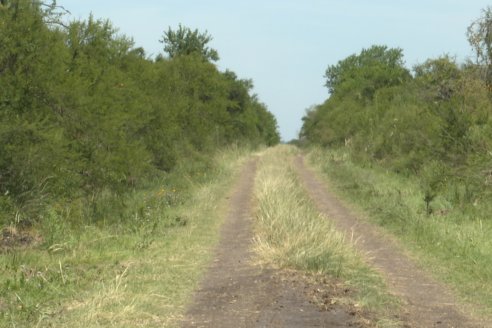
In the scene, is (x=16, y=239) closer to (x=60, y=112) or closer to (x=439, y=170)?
(x=60, y=112)

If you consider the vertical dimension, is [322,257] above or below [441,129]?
below

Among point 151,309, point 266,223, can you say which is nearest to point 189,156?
point 266,223

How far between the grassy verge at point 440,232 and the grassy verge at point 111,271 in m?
3.55

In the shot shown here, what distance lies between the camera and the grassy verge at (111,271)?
702 cm

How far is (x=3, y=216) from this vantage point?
37.3 ft

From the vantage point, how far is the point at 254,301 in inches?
302

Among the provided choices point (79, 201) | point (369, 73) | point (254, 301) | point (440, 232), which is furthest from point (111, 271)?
point (369, 73)

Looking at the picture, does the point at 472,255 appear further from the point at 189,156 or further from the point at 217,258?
the point at 189,156

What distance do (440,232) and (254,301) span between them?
20.5ft

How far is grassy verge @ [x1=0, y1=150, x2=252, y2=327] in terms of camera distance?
702 centimetres

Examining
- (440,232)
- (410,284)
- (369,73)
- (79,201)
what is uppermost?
(369,73)

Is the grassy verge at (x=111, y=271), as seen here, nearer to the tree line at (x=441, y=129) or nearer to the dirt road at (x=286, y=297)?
the dirt road at (x=286, y=297)

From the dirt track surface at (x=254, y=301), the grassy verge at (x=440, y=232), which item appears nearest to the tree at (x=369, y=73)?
the grassy verge at (x=440, y=232)

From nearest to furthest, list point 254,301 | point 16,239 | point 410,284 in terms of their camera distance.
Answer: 1. point 254,301
2. point 410,284
3. point 16,239
